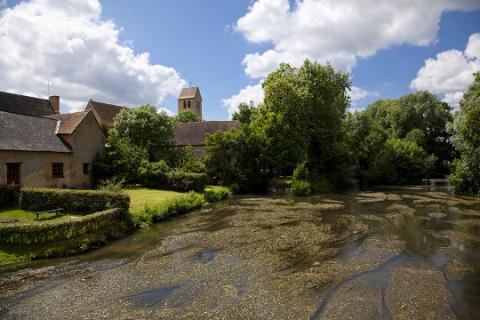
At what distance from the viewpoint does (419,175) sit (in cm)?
4825

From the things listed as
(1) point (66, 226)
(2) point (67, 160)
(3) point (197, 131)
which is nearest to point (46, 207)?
(1) point (66, 226)

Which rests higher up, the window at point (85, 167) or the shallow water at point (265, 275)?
the window at point (85, 167)

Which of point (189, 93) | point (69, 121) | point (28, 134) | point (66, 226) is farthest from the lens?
point (189, 93)

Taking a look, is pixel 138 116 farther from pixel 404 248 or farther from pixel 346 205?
pixel 404 248

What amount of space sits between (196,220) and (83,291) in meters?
10.4

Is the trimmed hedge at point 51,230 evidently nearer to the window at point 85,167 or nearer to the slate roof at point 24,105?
the window at point 85,167

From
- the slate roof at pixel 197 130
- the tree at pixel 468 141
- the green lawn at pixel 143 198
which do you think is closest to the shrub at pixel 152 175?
the green lawn at pixel 143 198

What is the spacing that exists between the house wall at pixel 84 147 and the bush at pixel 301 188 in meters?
20.1

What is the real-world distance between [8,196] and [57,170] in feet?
16.6

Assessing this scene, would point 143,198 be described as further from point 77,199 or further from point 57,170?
point 57,170

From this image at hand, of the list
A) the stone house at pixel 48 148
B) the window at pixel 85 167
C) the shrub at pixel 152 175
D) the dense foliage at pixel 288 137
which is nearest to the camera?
the stone house at pixel 48 148

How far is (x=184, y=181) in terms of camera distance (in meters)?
28.0

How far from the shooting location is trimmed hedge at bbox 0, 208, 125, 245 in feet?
39.0

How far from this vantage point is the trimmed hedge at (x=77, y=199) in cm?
1627
